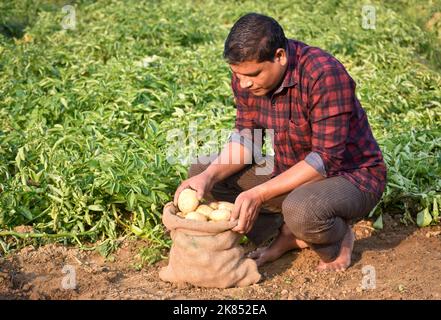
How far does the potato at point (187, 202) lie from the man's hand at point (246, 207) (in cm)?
20

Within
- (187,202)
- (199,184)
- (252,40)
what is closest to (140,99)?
(199,184)

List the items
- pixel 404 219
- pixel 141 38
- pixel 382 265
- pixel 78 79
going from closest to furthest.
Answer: pixel 382 265 → pixel 404 219 → pixel 78 79 → pixel 141 38

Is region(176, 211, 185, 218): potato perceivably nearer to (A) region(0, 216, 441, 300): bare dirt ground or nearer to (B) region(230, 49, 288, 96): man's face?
(A) region(0, 216, 441, 300): bare dirt ground

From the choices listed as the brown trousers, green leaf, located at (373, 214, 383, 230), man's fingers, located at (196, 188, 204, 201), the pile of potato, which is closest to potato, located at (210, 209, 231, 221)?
the pile of potato

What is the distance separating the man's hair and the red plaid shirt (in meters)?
0.17

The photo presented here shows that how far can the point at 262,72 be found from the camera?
10.2ft

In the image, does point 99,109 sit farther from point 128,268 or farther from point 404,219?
point 404,219

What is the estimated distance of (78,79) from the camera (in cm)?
565

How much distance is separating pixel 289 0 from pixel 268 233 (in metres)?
4.86

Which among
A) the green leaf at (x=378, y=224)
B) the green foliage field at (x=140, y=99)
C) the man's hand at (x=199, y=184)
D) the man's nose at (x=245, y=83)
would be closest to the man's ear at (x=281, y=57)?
the man's nose at (x=245, y=83)

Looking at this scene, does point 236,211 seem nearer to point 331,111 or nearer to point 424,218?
point 331,111

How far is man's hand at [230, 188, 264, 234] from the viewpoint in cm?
310

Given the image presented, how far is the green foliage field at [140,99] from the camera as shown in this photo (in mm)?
3916
